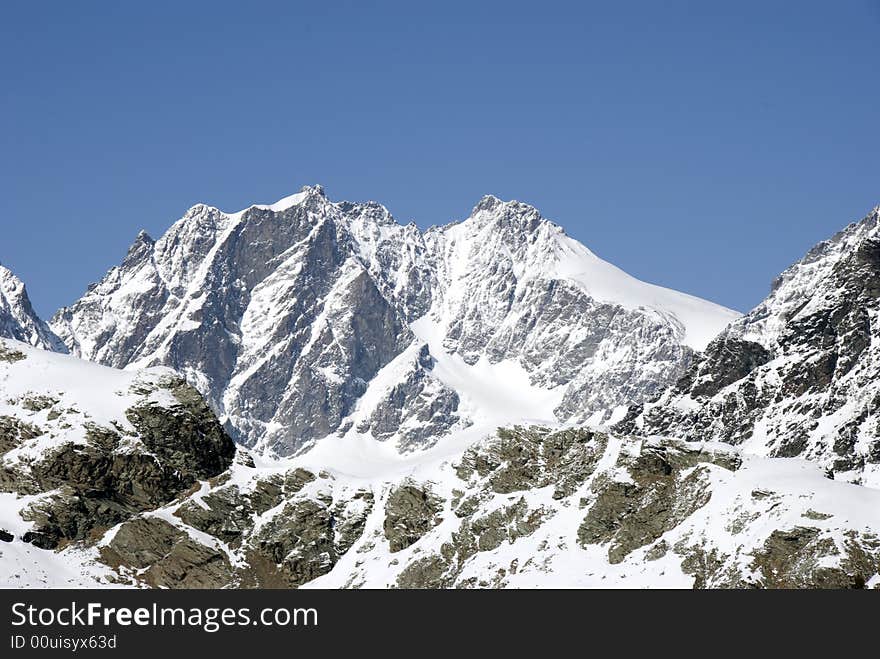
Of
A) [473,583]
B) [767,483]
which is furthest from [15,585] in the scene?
[767,483]

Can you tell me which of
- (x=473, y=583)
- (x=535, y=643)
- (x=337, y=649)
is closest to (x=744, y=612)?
(x=535, y=643)

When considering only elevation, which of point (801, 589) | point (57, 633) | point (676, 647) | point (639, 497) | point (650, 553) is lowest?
point (676, 647)

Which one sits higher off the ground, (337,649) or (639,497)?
(639,497)

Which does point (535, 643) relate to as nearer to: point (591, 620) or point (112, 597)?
point (591, 620)

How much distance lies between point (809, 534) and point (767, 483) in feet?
47.6

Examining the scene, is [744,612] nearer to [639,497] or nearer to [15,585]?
[639,497]

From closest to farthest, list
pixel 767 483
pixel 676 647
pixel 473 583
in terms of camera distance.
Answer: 1. pixel 676 647
2. pixel 767 483
3. pixel 473 583

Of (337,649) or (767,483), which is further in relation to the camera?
(767,483)

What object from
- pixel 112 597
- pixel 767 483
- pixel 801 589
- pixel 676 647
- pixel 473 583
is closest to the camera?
pixel 676 647

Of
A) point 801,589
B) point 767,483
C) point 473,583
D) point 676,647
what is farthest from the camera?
point 473,583

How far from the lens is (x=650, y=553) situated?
17750cm

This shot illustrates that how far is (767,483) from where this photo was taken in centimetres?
17575

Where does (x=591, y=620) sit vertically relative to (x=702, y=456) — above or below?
below

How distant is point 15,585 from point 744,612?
10863 centimetres
